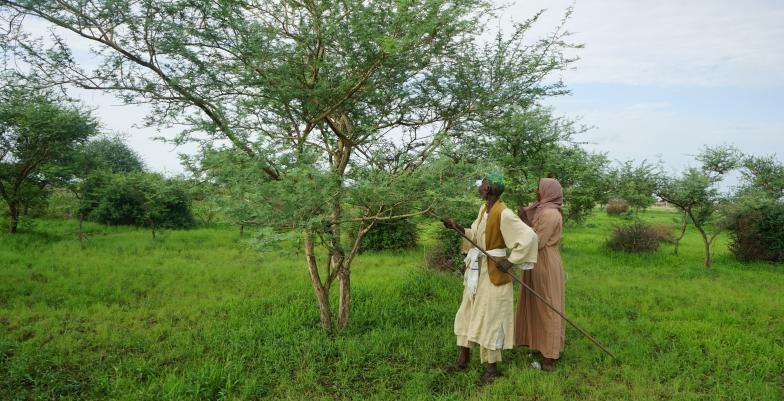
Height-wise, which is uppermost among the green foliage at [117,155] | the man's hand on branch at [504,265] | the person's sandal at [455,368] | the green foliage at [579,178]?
the green foliage at [117,155]

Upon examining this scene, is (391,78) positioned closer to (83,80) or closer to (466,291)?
(466,291)

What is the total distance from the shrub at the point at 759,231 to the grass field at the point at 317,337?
299 cm

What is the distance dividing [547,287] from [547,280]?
7 centimetres

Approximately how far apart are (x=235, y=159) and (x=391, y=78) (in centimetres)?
200

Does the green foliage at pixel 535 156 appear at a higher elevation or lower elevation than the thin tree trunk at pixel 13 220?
higher

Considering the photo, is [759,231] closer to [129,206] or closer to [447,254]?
[447,254]

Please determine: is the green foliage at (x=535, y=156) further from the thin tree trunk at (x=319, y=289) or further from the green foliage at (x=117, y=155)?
the green foliage at (x=117, y=155)

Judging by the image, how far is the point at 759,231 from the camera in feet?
42.4

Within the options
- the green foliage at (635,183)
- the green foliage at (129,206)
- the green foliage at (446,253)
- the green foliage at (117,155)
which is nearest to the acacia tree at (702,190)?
the green foliage at (635,183)

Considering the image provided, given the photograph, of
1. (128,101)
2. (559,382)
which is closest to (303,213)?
(128,101)

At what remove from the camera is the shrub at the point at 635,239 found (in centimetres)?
1377

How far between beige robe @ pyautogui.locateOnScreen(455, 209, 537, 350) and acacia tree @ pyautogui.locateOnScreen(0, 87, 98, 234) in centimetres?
1179

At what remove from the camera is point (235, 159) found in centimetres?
452

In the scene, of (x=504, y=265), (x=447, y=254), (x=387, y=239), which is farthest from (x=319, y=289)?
(x=387, y=239)
